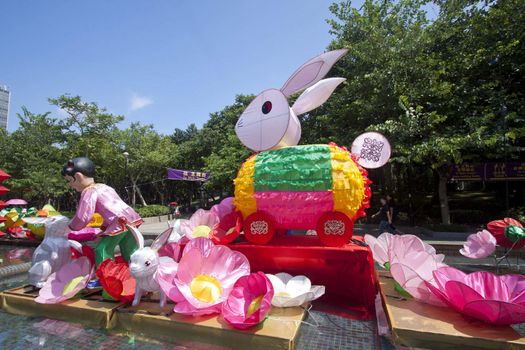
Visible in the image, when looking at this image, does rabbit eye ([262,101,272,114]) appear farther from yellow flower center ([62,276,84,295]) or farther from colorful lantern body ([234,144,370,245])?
yellow flower center ([62,276,84,295])

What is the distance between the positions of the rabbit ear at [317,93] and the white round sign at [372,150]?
0.80 metres

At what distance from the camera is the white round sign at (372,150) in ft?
14.3

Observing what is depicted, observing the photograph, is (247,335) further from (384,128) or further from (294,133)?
(384,128)

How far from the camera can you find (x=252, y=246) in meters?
3.96

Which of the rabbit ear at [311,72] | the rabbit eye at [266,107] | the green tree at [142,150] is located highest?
the green tree at [142,150]

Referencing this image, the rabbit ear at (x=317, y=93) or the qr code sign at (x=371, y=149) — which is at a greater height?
the rabbit ear at (x=317, y=93)

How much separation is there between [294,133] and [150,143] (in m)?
22.2

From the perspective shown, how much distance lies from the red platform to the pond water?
13.3 inches

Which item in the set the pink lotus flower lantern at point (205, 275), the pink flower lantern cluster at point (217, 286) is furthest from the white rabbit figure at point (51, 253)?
the pink lotus flower lantern at point (205, 275)

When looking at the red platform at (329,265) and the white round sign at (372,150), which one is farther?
the white round sign at (372,150)

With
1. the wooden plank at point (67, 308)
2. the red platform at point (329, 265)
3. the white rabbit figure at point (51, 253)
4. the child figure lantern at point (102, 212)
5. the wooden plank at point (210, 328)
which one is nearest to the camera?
the wooden plank at point (210, 328)

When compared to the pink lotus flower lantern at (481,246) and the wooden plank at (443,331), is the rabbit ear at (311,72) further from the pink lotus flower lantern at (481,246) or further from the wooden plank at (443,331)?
the pink lotus flower lantern at (481,246)

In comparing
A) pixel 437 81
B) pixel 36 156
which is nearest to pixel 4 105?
pixel 36 156

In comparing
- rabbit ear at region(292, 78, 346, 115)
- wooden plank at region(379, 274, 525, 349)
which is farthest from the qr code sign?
wooden plank at region(379, 274, 525, 349)
